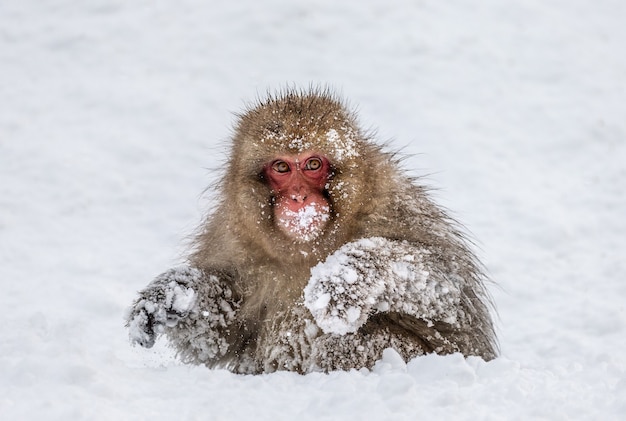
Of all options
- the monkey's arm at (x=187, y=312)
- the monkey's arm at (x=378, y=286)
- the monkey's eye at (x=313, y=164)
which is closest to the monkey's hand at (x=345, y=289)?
the monkey's arm at (x=378, y=286)

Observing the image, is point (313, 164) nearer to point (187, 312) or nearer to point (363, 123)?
point (187, 312)

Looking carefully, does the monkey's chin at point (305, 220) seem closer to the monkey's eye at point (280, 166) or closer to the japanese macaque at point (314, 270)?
the japanese macaque at point (314, 270)

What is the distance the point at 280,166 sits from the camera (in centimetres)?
430

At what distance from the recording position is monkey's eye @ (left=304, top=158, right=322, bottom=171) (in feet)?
14.0

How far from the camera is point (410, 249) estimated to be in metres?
4.31

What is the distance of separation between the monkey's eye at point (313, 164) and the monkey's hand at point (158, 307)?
77 cm

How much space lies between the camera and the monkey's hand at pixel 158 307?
13.6 feet

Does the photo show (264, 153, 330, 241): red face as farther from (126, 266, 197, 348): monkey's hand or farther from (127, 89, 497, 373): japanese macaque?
(126, 266, 197, 348): monkey's hand

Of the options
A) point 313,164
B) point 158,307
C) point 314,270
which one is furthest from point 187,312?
point 313,164

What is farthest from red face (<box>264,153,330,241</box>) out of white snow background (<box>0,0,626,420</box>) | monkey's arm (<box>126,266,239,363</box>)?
white snow background (<box>0,0,626,420</box>)

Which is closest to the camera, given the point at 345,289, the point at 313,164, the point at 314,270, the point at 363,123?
the point at 345,289

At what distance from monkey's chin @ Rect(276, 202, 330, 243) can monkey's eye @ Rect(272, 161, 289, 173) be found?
0.19 meters

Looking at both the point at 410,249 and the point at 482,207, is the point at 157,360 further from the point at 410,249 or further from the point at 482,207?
the point at 482,207

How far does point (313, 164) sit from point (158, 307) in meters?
0.95
